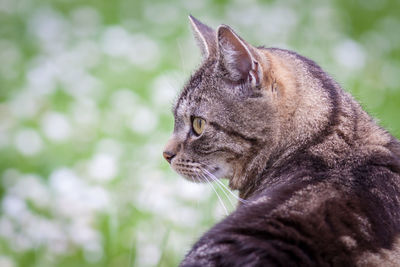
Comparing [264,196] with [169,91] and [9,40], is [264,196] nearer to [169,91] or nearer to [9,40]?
[169,91]

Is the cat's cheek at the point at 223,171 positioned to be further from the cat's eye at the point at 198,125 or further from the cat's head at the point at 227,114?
the cat's eye at the point at 198,125

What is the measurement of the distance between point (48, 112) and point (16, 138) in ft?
1.32

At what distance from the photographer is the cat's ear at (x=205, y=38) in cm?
244

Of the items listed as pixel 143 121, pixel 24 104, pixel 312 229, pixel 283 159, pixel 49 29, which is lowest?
pixel 312 229

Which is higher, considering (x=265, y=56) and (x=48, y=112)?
(x=48, y=112)

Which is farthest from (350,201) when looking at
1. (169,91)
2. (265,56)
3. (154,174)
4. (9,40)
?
(9,40)

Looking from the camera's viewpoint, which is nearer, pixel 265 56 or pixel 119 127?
pixel 265 56

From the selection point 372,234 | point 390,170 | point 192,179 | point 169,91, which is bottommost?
point 372,234

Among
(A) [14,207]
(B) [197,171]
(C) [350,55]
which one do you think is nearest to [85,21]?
(C) [350,55]

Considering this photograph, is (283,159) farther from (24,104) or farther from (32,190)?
(24,104)

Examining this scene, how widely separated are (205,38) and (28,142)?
2111mm

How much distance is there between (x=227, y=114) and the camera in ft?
7.22

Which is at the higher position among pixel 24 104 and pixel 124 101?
pixel 24 104

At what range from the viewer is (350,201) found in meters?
1.70
